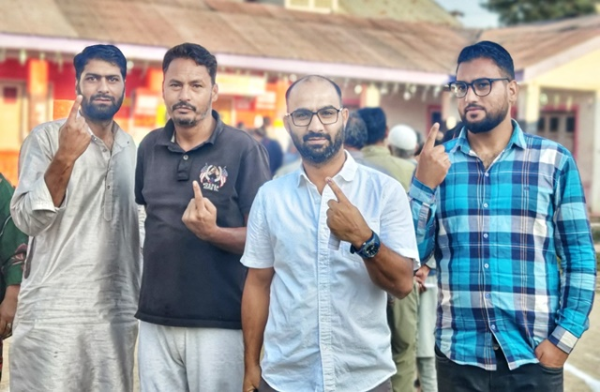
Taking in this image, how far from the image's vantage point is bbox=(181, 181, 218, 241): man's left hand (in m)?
3.39

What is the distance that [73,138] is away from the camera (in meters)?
3.53

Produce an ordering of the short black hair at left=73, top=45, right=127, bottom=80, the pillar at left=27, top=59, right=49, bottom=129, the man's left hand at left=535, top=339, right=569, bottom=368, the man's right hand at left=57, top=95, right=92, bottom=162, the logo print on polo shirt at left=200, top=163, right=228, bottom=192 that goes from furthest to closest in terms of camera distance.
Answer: the pillar at left=27, top=59, right=49, bottom=129 → the short black hair at left=73, top=45, right=127, bottom=80 → the logo print on polo shirt at left=200, top=163, right=228, bottom=192 → the man's right hand at left=57, top=95, right=92, bottom=162 → the man's left hand at left=535, top=339, right=569, bottom=368

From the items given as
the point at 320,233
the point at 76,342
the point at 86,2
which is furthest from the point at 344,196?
the point at 86,2

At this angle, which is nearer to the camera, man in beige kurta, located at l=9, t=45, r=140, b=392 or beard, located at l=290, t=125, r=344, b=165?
beard, located at l=290, t=125, r=344, b=165

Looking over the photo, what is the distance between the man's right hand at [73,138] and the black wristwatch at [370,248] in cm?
128

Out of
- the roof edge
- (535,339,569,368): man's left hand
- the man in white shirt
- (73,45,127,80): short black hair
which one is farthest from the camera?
the roof edge

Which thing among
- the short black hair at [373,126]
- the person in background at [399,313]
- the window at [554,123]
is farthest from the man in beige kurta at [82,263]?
the window at [554,123]

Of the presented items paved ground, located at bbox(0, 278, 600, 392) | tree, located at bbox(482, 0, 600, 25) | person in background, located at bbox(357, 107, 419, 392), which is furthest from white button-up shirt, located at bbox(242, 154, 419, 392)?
tree, located at bbox(482, 0, 600, 25)

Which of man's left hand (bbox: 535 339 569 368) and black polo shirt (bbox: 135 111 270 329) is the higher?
black polo shirt (bbox: 135 111 270 329)

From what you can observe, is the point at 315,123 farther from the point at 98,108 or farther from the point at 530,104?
the point at 530,104

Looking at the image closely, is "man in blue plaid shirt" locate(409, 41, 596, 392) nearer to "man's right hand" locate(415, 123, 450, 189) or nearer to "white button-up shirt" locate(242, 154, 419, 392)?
"man's right hand" locate(415, 123, 450, 189)

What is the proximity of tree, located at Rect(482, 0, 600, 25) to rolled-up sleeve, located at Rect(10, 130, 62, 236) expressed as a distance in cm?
3874

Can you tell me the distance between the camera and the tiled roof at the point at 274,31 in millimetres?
14688

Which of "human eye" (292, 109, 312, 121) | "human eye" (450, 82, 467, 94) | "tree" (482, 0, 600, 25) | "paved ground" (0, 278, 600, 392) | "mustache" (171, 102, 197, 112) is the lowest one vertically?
"paved ground" (0, 278, 600, 392)
